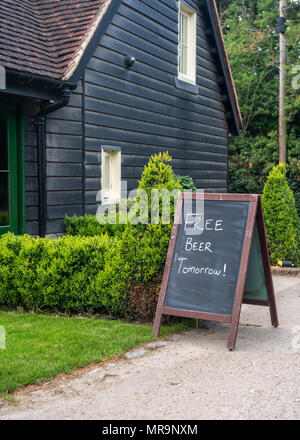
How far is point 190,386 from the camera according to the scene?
Answer: 13.1 feet

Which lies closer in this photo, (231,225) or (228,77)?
(231,225)

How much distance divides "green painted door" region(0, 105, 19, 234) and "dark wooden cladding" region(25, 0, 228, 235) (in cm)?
19

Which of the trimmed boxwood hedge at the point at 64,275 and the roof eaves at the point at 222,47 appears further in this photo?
the roof eaves at the point at 222,47

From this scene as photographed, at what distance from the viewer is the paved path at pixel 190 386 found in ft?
11.5

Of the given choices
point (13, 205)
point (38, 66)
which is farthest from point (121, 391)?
point (38, 66)

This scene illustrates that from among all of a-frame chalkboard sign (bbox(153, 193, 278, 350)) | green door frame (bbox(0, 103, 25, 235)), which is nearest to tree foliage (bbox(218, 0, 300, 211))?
green door frame (bbox(0, 103, 25, 235))

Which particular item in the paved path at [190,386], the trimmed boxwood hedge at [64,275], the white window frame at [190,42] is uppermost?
the white window frame at [190,42]

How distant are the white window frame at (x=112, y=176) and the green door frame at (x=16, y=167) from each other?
6.95 feet

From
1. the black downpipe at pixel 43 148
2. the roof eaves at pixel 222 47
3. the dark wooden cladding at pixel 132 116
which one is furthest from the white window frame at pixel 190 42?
the black downpipe at pixel 43 148

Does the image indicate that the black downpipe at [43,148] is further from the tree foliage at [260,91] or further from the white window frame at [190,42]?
the tree foliage at [260,91]

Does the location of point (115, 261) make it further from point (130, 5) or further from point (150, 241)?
point (130, 5)

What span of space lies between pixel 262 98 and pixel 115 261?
60.1 feet
